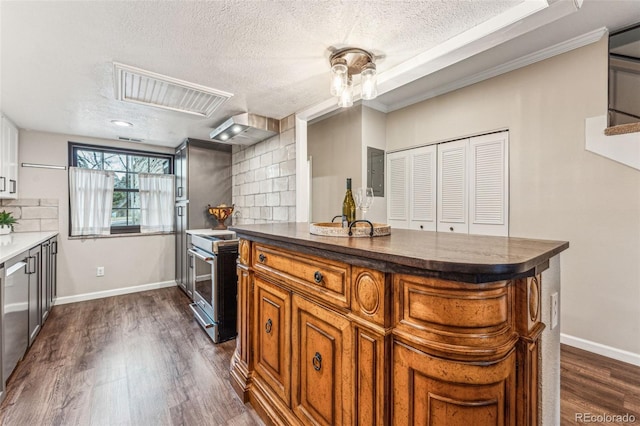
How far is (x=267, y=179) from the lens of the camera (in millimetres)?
3332

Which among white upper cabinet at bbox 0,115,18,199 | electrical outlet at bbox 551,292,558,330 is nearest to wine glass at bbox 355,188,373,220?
electrical outlet at bbox 551,292,558,330

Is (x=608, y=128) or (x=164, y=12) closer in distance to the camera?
(x=164, y=12)

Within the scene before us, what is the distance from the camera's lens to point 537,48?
2381 mm

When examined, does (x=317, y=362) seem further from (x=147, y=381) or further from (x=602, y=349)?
(x=602, y=349)

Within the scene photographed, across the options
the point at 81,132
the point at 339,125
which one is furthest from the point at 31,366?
the point at 339,125

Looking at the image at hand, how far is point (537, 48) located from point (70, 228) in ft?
17.7

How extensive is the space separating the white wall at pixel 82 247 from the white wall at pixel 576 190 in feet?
14.9

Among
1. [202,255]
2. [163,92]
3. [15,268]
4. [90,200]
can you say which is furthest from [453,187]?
[90,200]

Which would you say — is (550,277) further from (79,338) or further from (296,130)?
(79,338)

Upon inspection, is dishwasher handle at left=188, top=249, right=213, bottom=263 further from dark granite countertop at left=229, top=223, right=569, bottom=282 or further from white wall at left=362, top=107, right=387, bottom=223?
white wall at left=362, top=107, right=387, bottom=223

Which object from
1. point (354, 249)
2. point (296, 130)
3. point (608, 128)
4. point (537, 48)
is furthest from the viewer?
point (296, 130)

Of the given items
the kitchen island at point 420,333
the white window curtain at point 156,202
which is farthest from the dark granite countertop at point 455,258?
the white window curtain at point 156,202

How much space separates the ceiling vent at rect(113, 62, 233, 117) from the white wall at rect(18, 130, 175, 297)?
6.77 feet

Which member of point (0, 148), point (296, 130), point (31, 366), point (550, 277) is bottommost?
point (31, 366)
